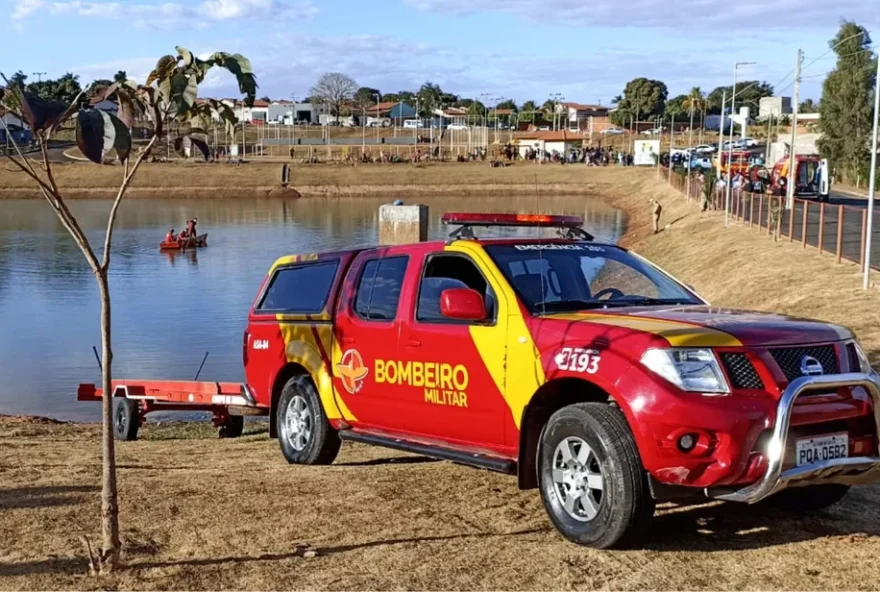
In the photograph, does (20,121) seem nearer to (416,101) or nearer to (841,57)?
(841,57)

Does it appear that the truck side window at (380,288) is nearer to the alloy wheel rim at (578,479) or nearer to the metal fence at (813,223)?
the alloy wheel rim at (578,479)

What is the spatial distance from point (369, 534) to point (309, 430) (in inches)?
106

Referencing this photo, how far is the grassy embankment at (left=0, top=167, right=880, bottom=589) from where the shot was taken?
583cm

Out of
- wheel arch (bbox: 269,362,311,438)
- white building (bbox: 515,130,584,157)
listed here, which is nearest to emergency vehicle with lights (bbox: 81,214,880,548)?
wheel arch (bbox: 269,362,311,438)

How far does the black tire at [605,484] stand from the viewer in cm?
607

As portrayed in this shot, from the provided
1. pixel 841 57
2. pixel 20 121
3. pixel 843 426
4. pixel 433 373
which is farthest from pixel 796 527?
pixel 841 57

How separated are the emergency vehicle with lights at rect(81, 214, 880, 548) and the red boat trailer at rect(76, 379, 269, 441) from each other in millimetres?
2010

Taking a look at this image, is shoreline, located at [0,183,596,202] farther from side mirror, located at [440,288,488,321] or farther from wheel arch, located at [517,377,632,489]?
wheel arch, located at [517,377,632,489]

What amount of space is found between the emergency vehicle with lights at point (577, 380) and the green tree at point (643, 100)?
17277 cm

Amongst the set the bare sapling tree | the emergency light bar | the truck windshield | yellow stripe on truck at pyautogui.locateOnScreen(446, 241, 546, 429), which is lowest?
yellow stripe on truck at pyautogui.locateOnScreen(446, 241, 546, 429)

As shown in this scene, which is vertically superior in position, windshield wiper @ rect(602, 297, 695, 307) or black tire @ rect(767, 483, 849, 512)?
windshield wiper @ rect(602, 297, 695, 307)

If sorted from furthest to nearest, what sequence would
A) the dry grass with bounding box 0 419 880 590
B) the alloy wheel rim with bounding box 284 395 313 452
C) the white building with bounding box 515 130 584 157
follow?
1. the white building with bounding box 515 130 584 157
2. the alloy wheel rim with bounding box 284 395 313 452
3. the dry grass with bounding box 0 419 880 590

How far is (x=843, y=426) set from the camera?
627 centimetres

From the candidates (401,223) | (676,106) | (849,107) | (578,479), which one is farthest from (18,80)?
(676,106)
